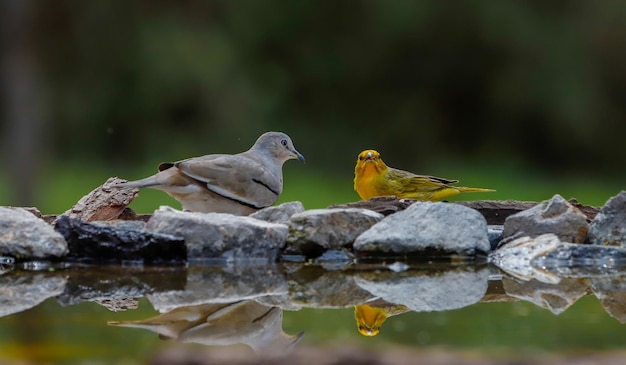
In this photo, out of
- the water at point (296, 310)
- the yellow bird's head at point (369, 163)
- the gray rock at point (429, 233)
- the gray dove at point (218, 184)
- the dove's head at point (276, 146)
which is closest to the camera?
the water at point (296, 310)

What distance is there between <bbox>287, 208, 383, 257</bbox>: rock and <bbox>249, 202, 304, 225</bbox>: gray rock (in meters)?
0.29

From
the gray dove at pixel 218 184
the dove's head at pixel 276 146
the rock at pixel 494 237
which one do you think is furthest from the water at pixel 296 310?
the dove's head at pixel 276 146

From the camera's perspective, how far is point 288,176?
14828 millimetres

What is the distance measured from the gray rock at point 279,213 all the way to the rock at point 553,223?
101 centimetres

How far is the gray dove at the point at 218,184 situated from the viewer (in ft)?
17.5

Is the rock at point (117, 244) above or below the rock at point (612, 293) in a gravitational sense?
above

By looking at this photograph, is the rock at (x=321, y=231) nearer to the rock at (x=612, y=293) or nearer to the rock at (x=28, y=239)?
the rock at (x=28, y=239)

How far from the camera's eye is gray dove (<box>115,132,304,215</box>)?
5.34 m

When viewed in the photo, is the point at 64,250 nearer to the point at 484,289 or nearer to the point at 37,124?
the point at 484,289

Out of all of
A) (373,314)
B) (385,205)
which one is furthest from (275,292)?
(385,205)

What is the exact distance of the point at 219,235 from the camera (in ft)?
15.0

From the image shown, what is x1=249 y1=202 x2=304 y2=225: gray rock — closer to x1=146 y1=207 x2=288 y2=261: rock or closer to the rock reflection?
x1=146 y1=207 x2=288 y2=261: rock

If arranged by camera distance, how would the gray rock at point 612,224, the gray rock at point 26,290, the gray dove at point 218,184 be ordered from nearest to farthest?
1. the gray rock at point 26,290
2. the gray rock at point 612,224
3. the gray dove at point 218,184

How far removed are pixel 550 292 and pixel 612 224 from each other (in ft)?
3.67
